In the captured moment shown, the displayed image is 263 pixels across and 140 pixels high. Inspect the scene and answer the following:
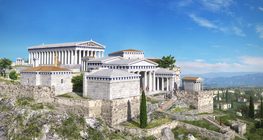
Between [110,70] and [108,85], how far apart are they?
4.20 meters

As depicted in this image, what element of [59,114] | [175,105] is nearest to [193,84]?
[175,105]

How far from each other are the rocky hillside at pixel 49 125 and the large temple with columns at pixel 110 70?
646 centimetres

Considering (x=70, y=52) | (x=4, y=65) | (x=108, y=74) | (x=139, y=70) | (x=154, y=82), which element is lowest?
(x=154, y=82)

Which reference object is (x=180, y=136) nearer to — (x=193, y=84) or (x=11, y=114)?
(x=193, y=84)

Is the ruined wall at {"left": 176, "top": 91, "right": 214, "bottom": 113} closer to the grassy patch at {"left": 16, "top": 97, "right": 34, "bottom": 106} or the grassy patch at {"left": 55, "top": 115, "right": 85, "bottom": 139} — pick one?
the grassy patch at {"left": 55, "top": 115, "right": 85, "bottom": 139}

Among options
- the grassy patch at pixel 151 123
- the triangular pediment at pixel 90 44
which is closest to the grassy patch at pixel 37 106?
the grassy patch at pixel 151 123

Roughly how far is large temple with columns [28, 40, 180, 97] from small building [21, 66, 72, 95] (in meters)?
4.80

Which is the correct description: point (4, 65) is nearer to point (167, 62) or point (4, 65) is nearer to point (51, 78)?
point (51, 78)

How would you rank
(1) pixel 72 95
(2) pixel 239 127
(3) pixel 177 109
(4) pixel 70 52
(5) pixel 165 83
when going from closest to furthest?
(2) pixel 239 127 → (1) pixel 72 95 → (3) pixel 177 109 → (5) pixel 165 83 → (4) pixel 70 52

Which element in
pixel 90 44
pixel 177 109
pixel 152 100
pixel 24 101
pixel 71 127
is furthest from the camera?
pixel 90 44

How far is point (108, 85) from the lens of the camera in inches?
1877

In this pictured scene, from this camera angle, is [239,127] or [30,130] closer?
[30,130]

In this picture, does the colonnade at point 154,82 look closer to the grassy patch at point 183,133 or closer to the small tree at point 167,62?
the small tree at point 167,62

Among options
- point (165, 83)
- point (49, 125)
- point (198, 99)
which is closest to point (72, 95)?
point (49, 125)
